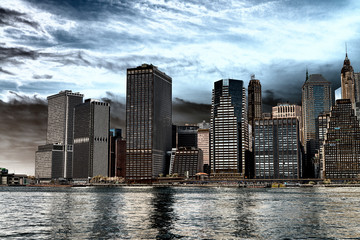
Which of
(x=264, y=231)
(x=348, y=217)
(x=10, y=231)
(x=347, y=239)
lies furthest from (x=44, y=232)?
(x=348, y=217)

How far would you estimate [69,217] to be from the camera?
318ft

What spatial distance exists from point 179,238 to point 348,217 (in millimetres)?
44696

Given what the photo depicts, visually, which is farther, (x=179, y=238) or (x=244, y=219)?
(x=244, y=219)

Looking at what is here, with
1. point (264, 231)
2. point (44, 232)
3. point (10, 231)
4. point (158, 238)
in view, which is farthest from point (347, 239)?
point (10, 231)

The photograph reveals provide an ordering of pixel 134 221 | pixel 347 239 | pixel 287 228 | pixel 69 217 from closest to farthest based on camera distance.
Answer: pixel 347 239 < pixel 287 228 < pixel 134 221 < pixel 69 217

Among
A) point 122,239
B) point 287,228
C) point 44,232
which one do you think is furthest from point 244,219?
point 44,232

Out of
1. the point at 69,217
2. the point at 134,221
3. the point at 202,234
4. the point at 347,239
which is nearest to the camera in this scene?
the point at 347,239

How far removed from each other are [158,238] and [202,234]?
8.17m

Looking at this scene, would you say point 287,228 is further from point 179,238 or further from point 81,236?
point 81,236

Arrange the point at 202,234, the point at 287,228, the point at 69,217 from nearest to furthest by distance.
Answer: the point at 202,234, the point at 287,228, the point at 69,217

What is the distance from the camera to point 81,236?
226ft

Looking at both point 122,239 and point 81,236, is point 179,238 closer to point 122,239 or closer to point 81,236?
point 122,239

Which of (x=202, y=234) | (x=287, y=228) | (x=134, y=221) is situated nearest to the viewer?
(x=202, y=234)

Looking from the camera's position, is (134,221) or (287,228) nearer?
(287,228)
